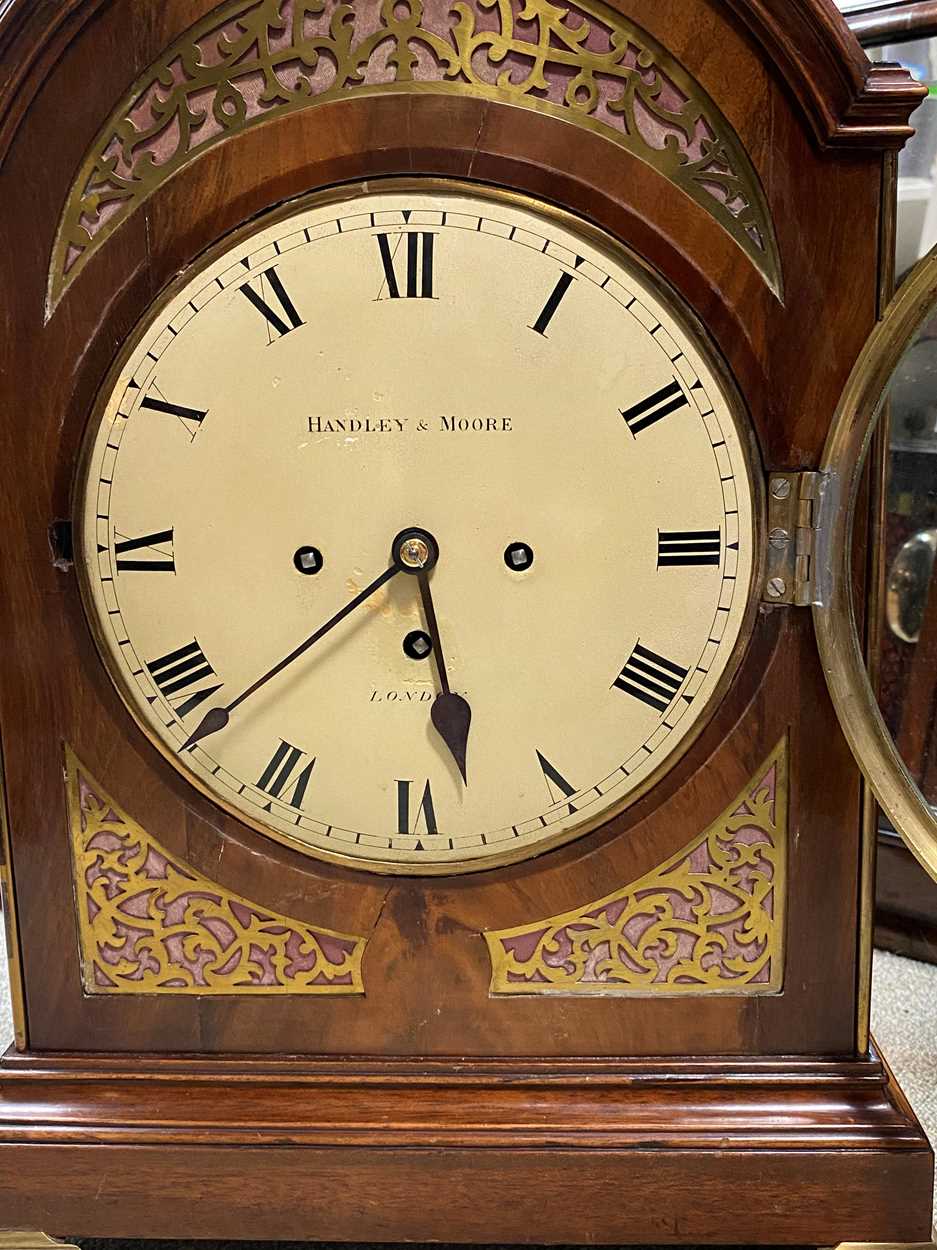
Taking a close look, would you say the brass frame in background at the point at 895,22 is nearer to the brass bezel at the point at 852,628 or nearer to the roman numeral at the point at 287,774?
the brass bezel at the point at 852,628

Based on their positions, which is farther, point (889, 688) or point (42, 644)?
point (889, 688)

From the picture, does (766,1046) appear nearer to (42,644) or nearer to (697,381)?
(697,381)


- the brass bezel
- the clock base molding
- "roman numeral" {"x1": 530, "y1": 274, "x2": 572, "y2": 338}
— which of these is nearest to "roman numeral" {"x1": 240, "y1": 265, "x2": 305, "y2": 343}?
"roman numeral" {"x1": 530, "y1": 274, "x2": 572, "y2": 338}

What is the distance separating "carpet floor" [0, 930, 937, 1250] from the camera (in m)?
1.13

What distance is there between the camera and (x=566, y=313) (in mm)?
795

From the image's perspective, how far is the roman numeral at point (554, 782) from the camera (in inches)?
33.2

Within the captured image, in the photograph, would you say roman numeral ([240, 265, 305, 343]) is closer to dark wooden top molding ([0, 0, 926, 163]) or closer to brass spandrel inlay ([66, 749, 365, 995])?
dark wooden top molding ([0, 0, 926, 163])

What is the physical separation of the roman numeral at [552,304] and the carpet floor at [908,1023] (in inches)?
33.2

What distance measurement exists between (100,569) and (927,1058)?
0.98 metres

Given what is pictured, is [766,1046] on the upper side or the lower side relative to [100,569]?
lower

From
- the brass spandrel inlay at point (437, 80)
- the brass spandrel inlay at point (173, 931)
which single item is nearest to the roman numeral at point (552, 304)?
the brass spandrel inlay at point (437, 80)

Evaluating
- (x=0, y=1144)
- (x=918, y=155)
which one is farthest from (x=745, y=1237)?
(x=918, y=155)

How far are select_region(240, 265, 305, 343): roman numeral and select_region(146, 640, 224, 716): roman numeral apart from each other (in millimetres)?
241

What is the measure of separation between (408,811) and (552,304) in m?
0.39
